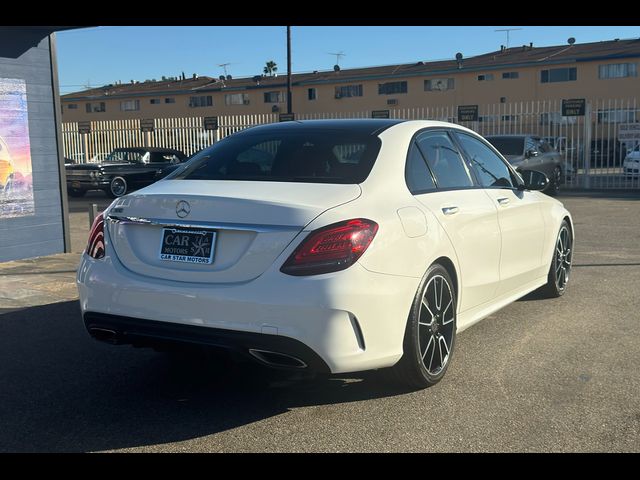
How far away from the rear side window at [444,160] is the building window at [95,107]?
6346 centimetres

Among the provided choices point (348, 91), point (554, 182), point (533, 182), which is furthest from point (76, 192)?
point (348, 91)

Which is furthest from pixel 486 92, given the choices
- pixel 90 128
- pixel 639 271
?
pixel 639 271

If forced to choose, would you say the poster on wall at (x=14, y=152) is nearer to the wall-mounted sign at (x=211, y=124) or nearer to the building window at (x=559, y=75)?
the wall-mounted sign at (x=211, y=124)

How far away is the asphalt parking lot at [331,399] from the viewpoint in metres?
3.69

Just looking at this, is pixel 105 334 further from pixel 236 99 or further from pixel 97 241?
pixel 236 99

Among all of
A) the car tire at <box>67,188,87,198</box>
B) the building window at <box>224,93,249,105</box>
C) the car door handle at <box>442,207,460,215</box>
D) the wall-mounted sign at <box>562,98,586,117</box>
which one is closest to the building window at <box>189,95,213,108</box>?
the building window at <box>224,93,249,105</box>

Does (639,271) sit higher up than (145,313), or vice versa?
(145,313)

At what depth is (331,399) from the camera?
169 inches

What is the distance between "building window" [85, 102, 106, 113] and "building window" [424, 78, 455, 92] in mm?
29708

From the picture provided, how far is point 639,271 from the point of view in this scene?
8.27 meters

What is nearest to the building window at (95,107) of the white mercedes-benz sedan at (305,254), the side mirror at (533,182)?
the side mirror at (533,182)

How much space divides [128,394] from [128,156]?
18.2 m
